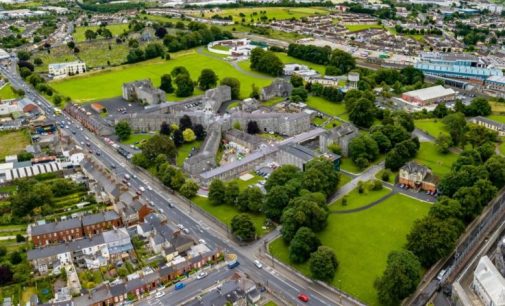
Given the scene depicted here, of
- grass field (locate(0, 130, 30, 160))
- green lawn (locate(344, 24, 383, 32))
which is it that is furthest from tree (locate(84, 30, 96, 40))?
green lawn (locate(344, 24, 383, 32))

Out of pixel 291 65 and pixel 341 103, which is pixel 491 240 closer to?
pixel 341 103

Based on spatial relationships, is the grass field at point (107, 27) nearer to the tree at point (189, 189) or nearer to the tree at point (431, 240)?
the tree at point (189, 189)

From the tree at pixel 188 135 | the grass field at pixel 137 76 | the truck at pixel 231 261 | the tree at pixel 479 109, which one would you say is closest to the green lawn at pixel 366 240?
the truck at pixel 231 261

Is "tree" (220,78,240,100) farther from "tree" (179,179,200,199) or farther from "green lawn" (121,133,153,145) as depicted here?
"tree" (179,179,200,199)

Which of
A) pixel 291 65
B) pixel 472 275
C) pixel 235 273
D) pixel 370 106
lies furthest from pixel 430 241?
pixel 291 65

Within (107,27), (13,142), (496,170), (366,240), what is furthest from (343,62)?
(107,27)

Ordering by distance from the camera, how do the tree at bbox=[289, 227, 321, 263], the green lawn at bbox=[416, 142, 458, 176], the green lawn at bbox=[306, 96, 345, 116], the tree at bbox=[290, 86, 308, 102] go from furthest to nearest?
1. the tree at bbox=[290, 86, 308, 102]
2. the green lawn at bbox=[306, 96, 345, 116]
3. the green lawn at bbox=[416, 142, 458, 176]
4. the tree at bbox=[289, 227, 321, 263]
